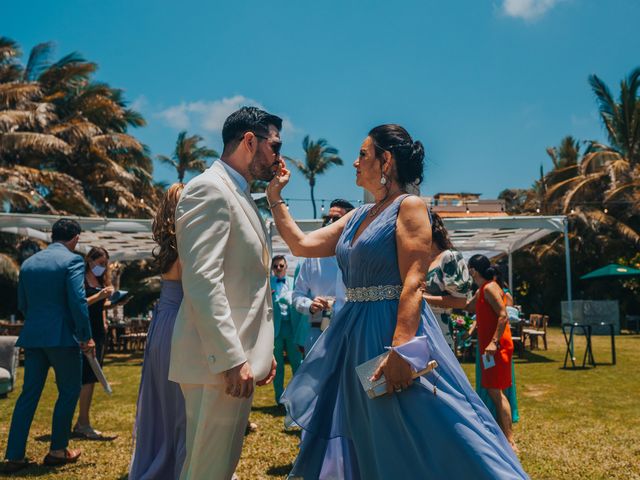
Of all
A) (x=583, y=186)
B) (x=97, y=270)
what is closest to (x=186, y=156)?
(x=583, y=186)

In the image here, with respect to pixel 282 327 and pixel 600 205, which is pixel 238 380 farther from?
pixel 600 205

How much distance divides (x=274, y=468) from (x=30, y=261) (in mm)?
2614

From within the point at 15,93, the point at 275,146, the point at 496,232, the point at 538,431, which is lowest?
the point at 538,431

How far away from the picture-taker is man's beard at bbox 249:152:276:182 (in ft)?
9.82

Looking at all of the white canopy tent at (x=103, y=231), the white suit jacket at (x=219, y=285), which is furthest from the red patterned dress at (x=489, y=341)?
the white canopy tent at (x=103, y=231)

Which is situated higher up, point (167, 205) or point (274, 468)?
point (167, 205)

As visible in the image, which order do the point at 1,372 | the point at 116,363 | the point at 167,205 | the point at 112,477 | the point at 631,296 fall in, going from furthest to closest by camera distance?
the point at 631,296 < the point at 116,363 < the point at 1,372 < the point at 112,477 < the point at 167,205

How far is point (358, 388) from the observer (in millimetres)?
2938

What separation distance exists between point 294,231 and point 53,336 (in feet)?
9.09

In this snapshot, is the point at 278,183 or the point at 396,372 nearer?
the point at 396,372

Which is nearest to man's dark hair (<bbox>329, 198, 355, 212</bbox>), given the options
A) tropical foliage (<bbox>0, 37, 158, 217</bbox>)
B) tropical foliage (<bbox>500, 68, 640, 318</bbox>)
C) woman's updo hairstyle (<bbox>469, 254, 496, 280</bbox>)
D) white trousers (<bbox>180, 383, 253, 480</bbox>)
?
woman's updo hairstyle (<bbox>469, 254, 496, 280</bbox>)

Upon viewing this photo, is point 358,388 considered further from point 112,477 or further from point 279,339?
point 279,339

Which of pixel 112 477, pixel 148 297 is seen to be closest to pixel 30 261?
pixel 112 477

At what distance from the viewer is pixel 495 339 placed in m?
5.98
